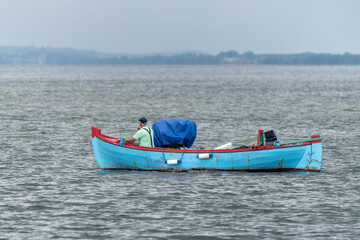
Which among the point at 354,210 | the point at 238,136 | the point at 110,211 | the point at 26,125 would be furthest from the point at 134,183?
the point at 26,125

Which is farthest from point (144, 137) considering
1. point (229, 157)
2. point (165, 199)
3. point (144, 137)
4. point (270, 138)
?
A: point (270, 138)

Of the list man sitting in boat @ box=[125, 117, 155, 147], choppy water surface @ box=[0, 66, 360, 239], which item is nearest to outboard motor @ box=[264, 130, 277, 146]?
choppy water surface @ box=[0, 66, 360, 239]

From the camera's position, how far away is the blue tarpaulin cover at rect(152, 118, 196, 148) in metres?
24.7

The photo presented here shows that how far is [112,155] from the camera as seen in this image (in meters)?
25.0

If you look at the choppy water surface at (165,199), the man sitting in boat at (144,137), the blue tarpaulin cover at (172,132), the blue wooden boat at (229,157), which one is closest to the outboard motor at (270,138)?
the blue wooden boat at (229,157)

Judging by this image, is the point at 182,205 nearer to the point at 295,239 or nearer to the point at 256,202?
the point at 256,202

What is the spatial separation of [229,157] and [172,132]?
2528mm

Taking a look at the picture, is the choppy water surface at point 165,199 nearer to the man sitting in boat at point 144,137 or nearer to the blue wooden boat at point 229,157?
the blue wooden boat at point 229,157

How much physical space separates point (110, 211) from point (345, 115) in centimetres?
3822

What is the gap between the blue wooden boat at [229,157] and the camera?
23.6 meters

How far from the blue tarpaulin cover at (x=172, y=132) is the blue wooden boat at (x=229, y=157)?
0.80m

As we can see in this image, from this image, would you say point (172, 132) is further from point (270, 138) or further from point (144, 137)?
point (270, 138)

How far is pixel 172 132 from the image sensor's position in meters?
24.8

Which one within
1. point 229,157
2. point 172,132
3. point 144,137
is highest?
point 172,132
